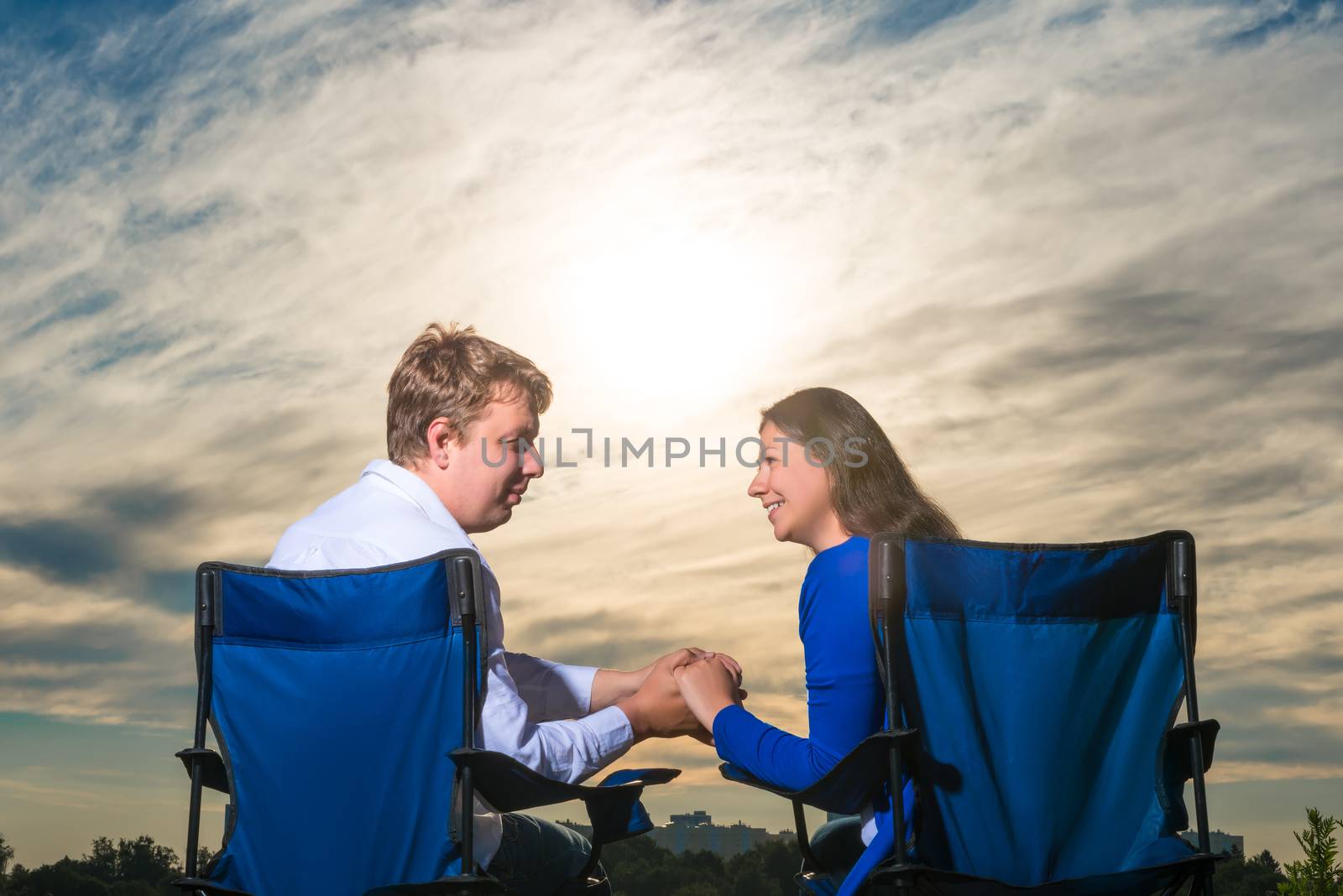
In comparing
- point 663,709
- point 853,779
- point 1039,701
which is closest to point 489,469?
point 663,709

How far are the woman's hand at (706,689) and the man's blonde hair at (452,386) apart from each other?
79cm

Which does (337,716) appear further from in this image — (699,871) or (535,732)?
(699,871)

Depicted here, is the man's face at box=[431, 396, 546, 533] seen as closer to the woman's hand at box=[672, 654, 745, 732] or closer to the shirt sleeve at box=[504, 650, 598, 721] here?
the shirt sleeve at box=[504, 650, 598, 721]

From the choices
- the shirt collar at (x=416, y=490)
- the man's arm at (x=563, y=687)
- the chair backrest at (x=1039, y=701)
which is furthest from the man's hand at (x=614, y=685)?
the chair backrest at (x=1039, y=701)

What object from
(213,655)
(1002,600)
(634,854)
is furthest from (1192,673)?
(213,655)

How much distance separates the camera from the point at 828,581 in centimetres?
221

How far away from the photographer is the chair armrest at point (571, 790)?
2156 mm

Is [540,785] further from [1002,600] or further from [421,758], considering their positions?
[1002,600]

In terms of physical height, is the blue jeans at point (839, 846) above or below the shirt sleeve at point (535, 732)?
below

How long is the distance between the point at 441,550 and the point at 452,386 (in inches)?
22.2

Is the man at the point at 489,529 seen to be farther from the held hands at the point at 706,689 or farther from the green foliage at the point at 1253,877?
the green foliage at the point at 1253,877

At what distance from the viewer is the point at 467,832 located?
218 cm

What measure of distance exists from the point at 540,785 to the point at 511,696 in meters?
0.18

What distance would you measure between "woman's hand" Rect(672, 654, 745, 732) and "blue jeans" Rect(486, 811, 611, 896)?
46 centimetres
